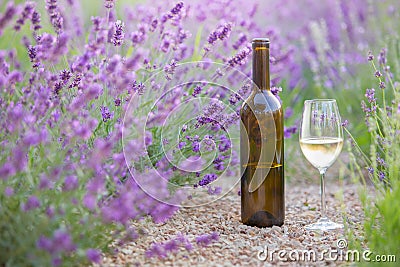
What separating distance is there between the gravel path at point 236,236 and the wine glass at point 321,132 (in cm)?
19

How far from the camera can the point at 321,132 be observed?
2203 millimetres

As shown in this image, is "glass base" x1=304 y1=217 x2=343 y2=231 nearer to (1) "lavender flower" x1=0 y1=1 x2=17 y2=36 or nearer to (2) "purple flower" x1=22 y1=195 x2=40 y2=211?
(2) "purple flower" x1=22 y1=195 x2=40 y2=211

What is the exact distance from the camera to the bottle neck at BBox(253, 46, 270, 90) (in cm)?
221

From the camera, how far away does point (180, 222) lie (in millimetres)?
2375

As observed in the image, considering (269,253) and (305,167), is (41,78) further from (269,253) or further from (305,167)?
(305,167)

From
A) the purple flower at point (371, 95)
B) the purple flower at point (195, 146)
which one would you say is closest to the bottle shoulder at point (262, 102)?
the purple flower at point (195, 146)

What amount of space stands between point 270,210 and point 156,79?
78 cm

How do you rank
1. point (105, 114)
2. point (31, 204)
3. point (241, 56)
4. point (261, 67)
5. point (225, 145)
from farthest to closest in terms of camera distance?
point (225, 145), point (241, 56), point (261, 67), point (105, 114), point (31, 204)

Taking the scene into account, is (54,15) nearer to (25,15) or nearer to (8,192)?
(25,15)

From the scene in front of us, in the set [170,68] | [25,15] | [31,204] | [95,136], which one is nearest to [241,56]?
[170,68]

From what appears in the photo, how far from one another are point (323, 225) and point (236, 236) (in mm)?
399

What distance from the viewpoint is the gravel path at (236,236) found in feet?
6.38

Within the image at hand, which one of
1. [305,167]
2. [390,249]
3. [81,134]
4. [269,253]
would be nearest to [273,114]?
[269,253]

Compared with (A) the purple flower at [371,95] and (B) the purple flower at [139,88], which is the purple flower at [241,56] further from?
(A) the purple flower at [371,95]
